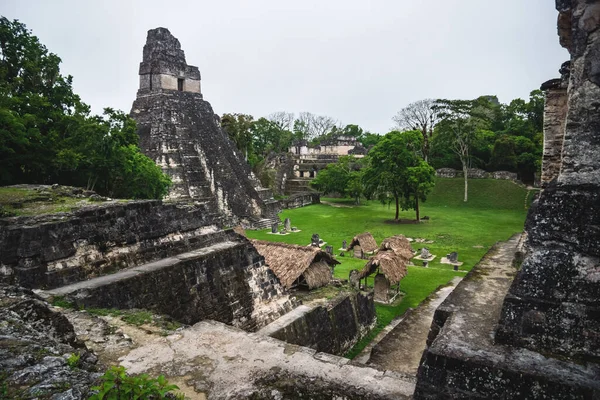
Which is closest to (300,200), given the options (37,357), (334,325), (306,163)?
(306,163)

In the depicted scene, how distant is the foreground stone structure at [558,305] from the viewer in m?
2.59

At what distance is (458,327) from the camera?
337 centimetres

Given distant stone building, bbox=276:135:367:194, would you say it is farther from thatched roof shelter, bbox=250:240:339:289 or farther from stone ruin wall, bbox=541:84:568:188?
stone ruin wall, bbox=541:84:568:188

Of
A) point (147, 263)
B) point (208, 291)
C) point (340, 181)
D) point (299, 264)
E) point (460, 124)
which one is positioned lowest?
point (299, 264)

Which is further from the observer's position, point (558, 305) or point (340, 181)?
point (340, 181)

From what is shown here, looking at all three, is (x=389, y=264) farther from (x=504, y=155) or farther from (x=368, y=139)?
(x=368, y=139)

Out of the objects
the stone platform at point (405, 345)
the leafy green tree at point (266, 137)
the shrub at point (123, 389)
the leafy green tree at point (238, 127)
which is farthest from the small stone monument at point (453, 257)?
the leafy green tree at point (266, 137)

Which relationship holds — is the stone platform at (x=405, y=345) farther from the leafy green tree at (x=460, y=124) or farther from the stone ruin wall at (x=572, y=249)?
the leafy green tree at (x=460, y=124)

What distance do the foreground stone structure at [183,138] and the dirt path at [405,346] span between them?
1688cm

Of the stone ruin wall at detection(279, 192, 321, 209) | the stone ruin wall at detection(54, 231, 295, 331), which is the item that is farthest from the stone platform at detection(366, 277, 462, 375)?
the stone ruin wall at detection(279, 192, 321, 209)

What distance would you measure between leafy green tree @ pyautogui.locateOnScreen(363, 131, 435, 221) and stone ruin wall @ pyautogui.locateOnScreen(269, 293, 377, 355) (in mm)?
15564

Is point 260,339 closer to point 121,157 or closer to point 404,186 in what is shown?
point 121,157

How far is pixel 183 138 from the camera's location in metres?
23.8

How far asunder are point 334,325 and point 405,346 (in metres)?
1.80
